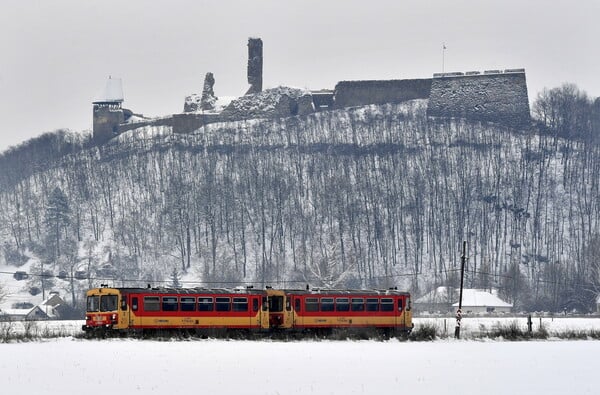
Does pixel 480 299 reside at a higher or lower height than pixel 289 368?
lower

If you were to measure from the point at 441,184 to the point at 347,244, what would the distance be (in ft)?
63.7

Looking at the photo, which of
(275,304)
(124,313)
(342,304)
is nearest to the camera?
(124,313)

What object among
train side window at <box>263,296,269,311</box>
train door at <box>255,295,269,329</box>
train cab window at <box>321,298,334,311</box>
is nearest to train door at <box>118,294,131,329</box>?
train door at <box>255,295,269,329</box>

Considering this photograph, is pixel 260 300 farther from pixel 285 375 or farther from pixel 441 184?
pixel 441 184

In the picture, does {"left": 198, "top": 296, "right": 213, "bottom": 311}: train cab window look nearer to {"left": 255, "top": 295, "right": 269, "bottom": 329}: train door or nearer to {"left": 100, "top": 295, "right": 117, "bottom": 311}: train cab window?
{"left": 255, "top": 295, "right": 269, "bottom": 329}: train door

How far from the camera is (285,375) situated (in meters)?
45.3

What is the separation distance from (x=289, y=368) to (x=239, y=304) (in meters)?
19.3

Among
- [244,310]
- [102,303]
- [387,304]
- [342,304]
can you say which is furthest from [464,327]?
[102,303]

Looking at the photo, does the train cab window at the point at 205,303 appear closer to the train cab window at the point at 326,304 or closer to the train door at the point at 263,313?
the train door at the point at 263,313

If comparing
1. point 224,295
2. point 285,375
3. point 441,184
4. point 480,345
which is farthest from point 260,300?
point 441,184

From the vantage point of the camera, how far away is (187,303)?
215 ft

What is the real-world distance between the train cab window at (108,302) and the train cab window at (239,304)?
5833 millimetres

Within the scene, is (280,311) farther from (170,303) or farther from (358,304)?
(170,303)

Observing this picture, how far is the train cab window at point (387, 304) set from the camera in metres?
71.0
